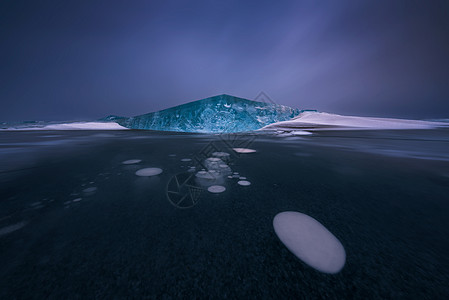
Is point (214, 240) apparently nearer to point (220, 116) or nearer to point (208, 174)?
point (208, 174)

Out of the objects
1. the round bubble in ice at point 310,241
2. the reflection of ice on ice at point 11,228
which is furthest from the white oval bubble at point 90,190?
the round bubble in ice at point 310,241

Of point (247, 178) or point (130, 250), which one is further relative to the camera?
point (247, 178)

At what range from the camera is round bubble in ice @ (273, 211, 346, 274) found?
0.57m

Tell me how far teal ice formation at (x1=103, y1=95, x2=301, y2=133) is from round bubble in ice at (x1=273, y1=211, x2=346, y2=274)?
34.6 feet

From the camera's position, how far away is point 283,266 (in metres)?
0.54

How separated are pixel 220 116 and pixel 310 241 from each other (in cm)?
1143

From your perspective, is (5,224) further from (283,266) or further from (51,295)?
(283,266)

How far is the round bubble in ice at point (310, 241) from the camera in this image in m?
0.57

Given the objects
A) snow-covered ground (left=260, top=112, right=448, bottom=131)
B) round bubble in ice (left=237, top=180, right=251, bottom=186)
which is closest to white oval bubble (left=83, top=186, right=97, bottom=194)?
round bubble in ice (left=237, top=180, right=251, bottom=186)

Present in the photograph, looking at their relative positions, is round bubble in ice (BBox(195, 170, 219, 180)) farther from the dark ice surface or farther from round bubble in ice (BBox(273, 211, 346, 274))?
round bubble in ice (BBox(273, 211, 346, 274))

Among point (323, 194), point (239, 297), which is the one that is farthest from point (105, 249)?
point (323, 194)

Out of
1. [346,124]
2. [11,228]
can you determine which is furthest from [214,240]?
[346,124]

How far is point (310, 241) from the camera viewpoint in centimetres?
67

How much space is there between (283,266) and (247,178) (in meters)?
0.90
